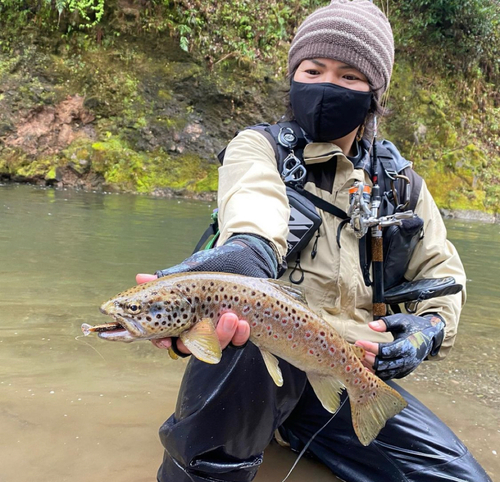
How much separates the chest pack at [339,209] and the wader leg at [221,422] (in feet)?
1.83

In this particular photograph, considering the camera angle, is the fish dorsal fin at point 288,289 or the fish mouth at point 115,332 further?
the fish dorsal fin at point 288,289

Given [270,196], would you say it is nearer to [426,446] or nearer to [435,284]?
[435,284]

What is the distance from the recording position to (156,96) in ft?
50.2

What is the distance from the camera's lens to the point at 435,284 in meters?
2.51

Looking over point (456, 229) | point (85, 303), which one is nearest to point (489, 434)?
point (85, 303)

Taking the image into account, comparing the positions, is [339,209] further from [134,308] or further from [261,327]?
[134,308]

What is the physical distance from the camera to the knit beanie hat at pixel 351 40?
8.75 ft

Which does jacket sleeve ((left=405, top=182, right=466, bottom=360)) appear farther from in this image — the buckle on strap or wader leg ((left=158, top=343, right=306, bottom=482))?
wader leg ((left=158, top=343, right=306, bottom=482))

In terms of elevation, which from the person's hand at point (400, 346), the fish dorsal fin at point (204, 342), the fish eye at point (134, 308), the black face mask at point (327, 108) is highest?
the black face mask at point (327, 108)

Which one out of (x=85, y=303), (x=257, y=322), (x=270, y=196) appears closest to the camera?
(x=257, y=322)

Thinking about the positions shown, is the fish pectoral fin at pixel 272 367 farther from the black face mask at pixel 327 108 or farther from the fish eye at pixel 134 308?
the black face mask at pixel 327 108

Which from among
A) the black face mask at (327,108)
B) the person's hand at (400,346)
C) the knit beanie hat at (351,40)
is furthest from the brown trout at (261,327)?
the knit beanie hat at (351,40)

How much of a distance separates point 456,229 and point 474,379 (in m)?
9.75

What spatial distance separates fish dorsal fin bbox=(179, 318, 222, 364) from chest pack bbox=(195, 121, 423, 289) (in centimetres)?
72
